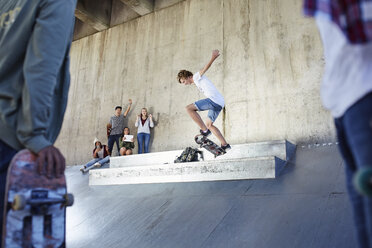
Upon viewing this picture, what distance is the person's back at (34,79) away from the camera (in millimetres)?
1301

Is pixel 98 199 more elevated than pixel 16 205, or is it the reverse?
pixel 16 205

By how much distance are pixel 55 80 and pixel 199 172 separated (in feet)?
14.9

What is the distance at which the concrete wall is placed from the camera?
8547 mm

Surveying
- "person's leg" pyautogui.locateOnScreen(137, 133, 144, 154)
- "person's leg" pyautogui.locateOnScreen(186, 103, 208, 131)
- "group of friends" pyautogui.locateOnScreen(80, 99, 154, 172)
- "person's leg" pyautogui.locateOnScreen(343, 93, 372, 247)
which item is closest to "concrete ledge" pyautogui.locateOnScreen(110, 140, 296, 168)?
"person's leg" pyautogui.locateOnScreen(186, 103, 208, 131)

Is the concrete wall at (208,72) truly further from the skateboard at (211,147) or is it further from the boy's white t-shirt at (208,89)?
the boy's white t-shirt at (208,89)

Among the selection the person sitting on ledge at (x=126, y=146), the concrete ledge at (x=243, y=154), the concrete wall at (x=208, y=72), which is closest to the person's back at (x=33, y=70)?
the concrete ledge at (x=243, y=154)

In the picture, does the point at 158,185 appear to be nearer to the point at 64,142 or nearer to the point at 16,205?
the point at 16,205

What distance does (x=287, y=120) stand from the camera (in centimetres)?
849

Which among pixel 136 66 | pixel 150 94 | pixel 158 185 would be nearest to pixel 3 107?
pixel 158 185

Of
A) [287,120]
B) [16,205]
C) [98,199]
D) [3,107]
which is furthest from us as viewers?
[287,120]

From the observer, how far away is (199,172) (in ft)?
18.9

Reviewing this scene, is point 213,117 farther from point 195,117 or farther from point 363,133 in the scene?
point 363,133

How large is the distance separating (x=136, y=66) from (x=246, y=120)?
15.6 feet

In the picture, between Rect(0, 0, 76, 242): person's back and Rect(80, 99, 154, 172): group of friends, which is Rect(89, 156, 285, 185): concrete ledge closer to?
Rect(80, 99, 154, 172): group of friends
